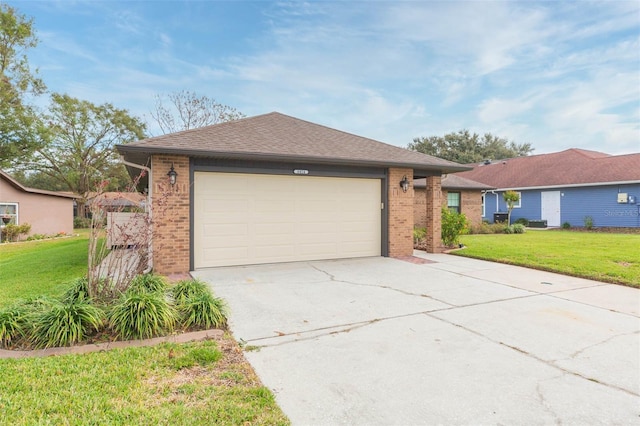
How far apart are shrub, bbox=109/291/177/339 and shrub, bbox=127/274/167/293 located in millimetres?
438

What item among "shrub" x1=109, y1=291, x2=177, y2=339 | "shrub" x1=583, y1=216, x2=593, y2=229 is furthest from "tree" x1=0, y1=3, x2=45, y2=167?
"shrub" x1=583, y1=216, x2=593, y2=229

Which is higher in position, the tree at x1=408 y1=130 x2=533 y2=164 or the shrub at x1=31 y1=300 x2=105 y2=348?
the tree at x1=408 y1=130 x2=533 y2=164

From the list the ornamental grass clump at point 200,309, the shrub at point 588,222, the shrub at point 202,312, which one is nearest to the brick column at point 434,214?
the ornamental grass clump at point 200,309

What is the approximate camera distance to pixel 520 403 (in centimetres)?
257

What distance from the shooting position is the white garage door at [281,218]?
25.9 feet

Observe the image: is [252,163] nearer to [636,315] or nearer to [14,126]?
[636,315]

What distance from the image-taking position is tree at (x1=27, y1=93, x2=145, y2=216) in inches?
1050

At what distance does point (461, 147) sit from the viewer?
132 ft

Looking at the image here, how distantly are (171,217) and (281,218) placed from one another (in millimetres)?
2525

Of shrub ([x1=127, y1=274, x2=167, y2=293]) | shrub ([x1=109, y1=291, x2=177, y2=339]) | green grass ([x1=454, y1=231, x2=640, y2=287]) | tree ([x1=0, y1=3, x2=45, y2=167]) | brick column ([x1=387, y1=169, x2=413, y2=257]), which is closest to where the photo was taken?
shrub ([x1=109, y1=291, x2=177, y2=339])

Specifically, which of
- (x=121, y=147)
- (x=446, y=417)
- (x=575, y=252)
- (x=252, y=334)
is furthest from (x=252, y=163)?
(x=575, y=252)

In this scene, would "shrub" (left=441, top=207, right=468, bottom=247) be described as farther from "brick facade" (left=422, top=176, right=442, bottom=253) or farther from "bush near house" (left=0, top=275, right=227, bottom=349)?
"bush near house" (left=0, top=275, right=227, bottom=349)

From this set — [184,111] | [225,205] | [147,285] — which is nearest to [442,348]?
[147,285]

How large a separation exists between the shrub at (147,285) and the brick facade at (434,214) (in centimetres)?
816
